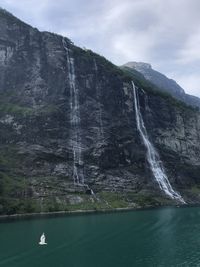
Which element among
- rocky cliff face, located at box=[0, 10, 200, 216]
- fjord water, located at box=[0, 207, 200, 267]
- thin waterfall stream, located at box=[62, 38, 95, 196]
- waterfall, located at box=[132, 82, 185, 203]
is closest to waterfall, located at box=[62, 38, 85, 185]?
thin waterfall stream, located at box=[62, 38, 95, 196]

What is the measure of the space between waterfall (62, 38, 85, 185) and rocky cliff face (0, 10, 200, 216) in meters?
0.38

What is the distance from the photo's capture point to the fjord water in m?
60.5

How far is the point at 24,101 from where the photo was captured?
176625mm

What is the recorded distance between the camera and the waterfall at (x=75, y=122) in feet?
505

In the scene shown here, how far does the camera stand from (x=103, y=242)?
247ft

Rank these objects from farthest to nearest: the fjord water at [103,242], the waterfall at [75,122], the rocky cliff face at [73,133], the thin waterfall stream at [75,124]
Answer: the waterfall at [75,122]
the thin waterfall stream at [75,124]
the rocky cliff face at [73,133]
the fjord water at [103,242]

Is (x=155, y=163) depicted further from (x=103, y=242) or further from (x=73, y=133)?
(x=103, y=242)

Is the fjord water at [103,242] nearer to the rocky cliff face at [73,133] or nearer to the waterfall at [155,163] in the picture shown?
the rocky cliff face at [73,133]

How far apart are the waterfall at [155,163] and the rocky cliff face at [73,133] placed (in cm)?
266

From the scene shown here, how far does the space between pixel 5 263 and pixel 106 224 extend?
4169 cm

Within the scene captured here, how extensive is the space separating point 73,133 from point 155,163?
3355 centimetres

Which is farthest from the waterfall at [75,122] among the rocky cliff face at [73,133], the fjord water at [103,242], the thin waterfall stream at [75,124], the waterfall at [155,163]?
the fjord water at [103,242]

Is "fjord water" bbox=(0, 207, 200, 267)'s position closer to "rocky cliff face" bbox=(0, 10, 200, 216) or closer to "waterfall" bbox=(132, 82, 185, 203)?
"rocky cliff face" bbox=(0, 10, 200, 216)

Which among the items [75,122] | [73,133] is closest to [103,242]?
[73,133]
